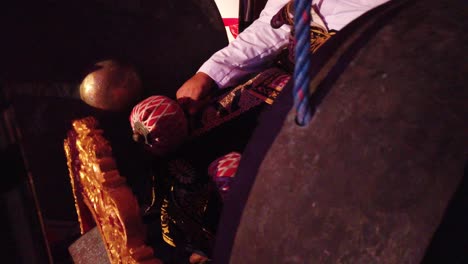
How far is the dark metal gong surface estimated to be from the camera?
12.8 inches

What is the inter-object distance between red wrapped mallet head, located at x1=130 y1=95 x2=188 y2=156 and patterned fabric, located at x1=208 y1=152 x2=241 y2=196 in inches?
9.2

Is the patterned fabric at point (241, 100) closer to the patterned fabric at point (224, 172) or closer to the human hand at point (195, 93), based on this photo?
the human hand at point (195, 93)

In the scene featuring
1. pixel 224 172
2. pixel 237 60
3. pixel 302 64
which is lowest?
pixel 224 172

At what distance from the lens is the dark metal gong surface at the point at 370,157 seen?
0.32 m

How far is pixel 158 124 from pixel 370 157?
65 cm

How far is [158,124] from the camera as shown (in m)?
0.90

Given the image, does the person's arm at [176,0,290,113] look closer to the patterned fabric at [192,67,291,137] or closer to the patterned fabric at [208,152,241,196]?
the patterned fabric at [192,67,291,137]

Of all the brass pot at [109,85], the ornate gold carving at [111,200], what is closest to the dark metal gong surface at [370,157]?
the ornate gold carving at [111,200]

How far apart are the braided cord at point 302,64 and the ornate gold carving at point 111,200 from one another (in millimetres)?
388

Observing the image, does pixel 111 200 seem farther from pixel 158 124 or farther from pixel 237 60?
pixel 237 60

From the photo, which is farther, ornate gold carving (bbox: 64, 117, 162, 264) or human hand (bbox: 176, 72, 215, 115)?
human hand (bbox: 176, 72, 215, 115)

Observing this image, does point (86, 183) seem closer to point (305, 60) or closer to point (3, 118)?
point (3, 118)

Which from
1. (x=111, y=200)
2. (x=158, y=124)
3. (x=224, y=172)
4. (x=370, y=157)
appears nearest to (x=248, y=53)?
(x=158, y=124)

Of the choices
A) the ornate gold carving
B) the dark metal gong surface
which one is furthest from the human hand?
the dark metal gong surface
